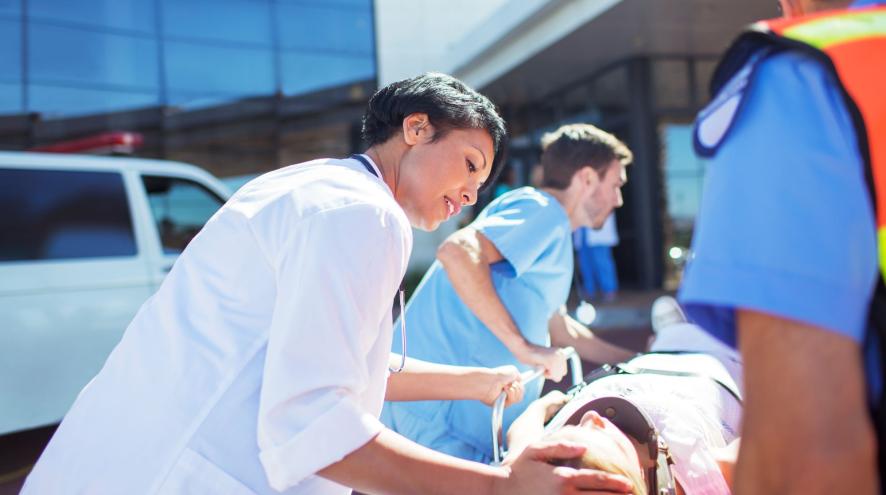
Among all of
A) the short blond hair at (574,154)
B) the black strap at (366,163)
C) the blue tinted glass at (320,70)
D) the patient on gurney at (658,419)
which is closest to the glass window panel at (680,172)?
the blue tinted glass at (320,70)

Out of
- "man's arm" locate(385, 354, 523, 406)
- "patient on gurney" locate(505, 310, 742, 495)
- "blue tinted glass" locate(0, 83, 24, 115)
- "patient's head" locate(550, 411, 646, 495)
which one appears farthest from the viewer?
"blue tinted glass" locate(0, 83, 24, 115)

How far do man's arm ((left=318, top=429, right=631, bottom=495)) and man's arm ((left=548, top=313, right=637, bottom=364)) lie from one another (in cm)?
216

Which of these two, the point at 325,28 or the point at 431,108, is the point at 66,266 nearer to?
the point at 431,108

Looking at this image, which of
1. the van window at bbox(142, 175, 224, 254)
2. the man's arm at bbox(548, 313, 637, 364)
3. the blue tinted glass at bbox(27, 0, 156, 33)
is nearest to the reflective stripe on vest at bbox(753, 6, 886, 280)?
the man's arm at bbox(548, 313, 637, 364)

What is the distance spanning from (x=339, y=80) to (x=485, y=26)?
3908mm

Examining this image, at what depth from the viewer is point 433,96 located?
1657mm

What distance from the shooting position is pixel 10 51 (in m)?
11.5

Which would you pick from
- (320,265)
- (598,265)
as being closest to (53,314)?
(320,265)

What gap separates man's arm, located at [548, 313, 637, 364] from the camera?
3355 millimetres

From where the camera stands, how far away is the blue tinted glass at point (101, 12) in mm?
11810

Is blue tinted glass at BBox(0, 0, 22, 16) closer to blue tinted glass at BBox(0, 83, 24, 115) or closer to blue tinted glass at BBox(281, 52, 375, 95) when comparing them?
blue tinted glass at BBox(0, 83, 24, 115)

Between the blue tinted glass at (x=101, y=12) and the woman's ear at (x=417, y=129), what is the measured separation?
12.5 m

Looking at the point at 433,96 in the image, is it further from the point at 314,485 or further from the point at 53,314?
the point at 53,314

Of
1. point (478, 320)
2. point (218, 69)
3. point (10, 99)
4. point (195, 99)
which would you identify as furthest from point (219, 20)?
point (478, 320)
